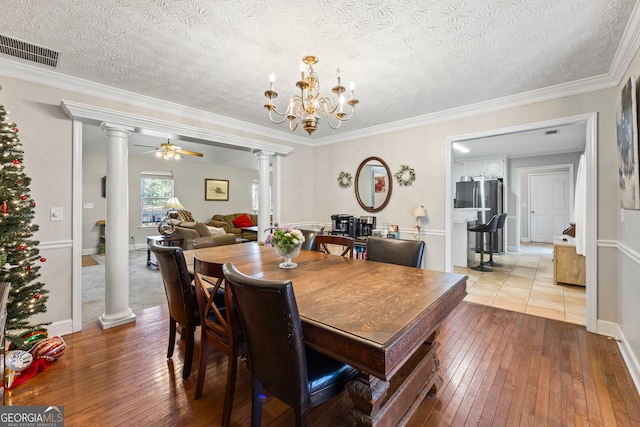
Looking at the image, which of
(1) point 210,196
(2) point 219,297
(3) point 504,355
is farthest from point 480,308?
(1) point 210,196

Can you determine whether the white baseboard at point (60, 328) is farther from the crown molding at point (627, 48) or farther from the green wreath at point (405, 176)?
the crown molding at point (627, 48)

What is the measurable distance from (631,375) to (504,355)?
2.55 ft

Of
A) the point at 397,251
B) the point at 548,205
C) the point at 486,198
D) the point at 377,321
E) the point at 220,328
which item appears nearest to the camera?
the point at 377,321

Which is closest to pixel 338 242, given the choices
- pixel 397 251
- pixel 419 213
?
pixel 397 251

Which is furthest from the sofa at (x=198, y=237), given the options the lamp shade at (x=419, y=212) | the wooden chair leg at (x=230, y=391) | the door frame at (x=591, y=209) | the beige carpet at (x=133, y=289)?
the door frame at (x=591, y=209)

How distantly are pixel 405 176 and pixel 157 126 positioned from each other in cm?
327

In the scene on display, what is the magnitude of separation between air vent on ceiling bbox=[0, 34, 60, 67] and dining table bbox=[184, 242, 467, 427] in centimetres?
232

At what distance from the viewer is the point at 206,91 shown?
2920 mm

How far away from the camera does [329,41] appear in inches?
79.6

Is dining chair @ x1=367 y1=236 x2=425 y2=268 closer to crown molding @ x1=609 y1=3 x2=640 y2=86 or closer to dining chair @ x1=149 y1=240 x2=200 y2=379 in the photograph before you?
dining chair @ x1=149 y1=240 x2=200 y2=379

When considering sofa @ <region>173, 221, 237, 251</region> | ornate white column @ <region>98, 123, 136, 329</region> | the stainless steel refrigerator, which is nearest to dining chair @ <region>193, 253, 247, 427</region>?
ornate white column @ <region>98, 123, 136, 329</region>

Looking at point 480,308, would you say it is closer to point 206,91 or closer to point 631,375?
point 631,375

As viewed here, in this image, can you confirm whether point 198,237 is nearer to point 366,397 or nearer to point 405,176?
point 405,176

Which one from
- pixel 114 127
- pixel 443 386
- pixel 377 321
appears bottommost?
pixel 443 386
